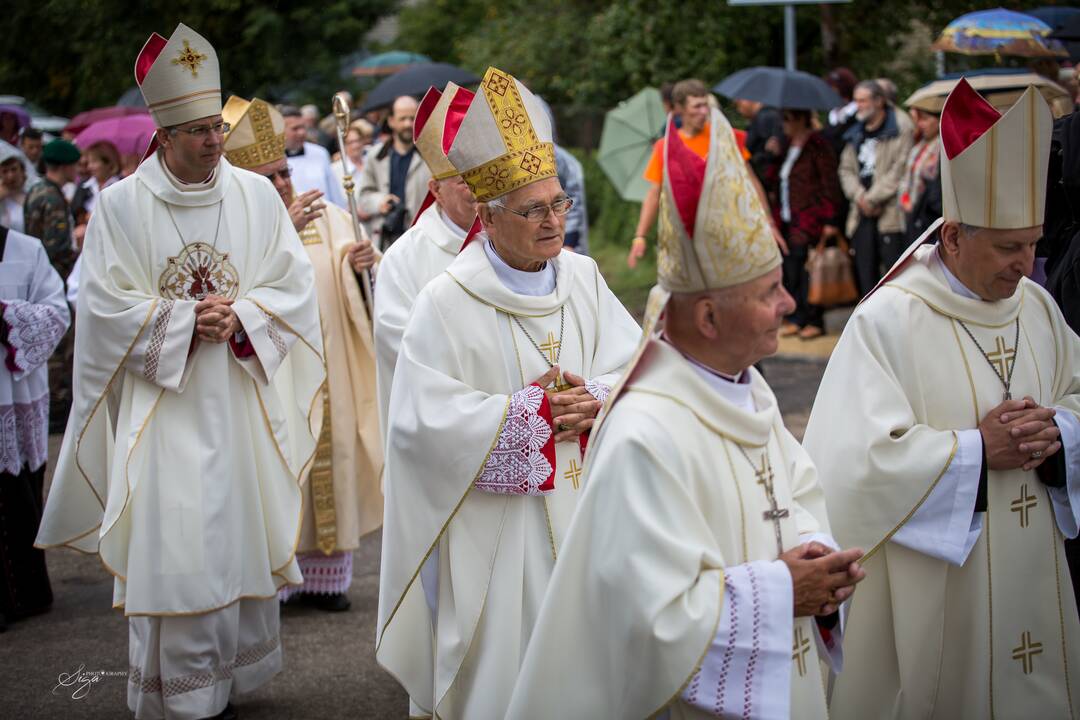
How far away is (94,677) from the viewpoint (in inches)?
238

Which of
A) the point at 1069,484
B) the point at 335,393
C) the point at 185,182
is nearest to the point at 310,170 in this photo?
the point at 335,393

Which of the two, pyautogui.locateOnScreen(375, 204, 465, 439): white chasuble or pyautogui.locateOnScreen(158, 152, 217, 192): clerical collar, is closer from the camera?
pyautogui.locateOnScreen(375, 204, 465, 439): white chasuble

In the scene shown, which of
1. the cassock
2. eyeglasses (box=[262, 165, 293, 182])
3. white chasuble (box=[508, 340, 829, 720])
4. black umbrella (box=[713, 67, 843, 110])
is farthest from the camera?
black umbrella (box=[713, 67, 843, 110])

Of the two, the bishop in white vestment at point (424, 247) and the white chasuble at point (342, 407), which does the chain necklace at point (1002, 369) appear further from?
the white chasuble at point (342, 407)

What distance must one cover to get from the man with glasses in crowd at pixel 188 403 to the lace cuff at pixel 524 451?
1625 mm

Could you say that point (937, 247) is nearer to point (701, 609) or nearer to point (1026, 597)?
point (1026, 597)

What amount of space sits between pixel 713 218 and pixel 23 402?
4.94 m

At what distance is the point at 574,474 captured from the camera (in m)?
4.44

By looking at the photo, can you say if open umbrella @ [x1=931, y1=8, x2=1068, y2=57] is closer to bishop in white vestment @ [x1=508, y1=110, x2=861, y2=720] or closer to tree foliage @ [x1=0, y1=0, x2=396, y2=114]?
bishop in white vestment @ [x1=508, y1=110, x2=861, y2=720]

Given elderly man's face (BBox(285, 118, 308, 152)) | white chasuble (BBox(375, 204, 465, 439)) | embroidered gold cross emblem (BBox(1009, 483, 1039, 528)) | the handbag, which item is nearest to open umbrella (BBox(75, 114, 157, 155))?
elderly man's face (BBox(285, 118, 308, 152))

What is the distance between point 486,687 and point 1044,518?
1.87 metres

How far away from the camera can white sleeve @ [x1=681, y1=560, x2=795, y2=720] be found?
118 inches

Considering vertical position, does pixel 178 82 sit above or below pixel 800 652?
above

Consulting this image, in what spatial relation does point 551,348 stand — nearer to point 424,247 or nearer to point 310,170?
point 424,247
